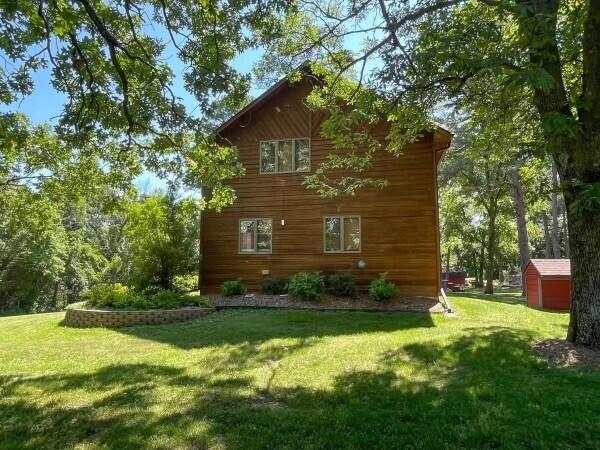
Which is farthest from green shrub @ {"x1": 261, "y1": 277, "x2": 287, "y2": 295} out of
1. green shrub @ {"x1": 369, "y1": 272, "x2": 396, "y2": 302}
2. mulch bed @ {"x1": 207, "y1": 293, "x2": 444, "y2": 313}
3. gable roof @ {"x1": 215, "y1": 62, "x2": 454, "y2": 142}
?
gable roof @ {"x1": 215, "y1": 62, "x2": 454, "y2": 142}

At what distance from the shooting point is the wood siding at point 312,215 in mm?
12578

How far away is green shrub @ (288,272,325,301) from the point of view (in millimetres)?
11789

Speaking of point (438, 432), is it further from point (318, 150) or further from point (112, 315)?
point (318, 150)

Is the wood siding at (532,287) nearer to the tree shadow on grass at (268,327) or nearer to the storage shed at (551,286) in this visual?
the storage shed at (551,286)

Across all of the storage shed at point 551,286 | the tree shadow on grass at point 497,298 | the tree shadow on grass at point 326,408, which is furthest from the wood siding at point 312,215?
the tree shadow on grass at point 326,408

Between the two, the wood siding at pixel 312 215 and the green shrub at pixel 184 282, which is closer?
the wood siding at pixel 312 215

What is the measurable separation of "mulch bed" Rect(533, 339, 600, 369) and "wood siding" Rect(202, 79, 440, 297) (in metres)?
6.19

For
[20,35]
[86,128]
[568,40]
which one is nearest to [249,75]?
[86,128]

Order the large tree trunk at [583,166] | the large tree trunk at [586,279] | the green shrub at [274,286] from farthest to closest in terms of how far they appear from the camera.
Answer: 1. the green shrub at [274,286]
2. the large tree trunk at [586,279]
3. the large tree trunk at [583,166]

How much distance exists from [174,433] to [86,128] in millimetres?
5110

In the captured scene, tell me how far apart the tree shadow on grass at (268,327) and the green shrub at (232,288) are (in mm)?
2226

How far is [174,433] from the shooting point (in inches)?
143

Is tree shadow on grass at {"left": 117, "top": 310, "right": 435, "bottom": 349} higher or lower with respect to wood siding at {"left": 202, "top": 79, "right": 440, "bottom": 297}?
lower

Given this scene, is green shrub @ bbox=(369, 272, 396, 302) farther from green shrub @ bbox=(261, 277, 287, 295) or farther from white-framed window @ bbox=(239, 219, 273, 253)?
white-framed window @ bbox=(239, 219, 273, 253)
